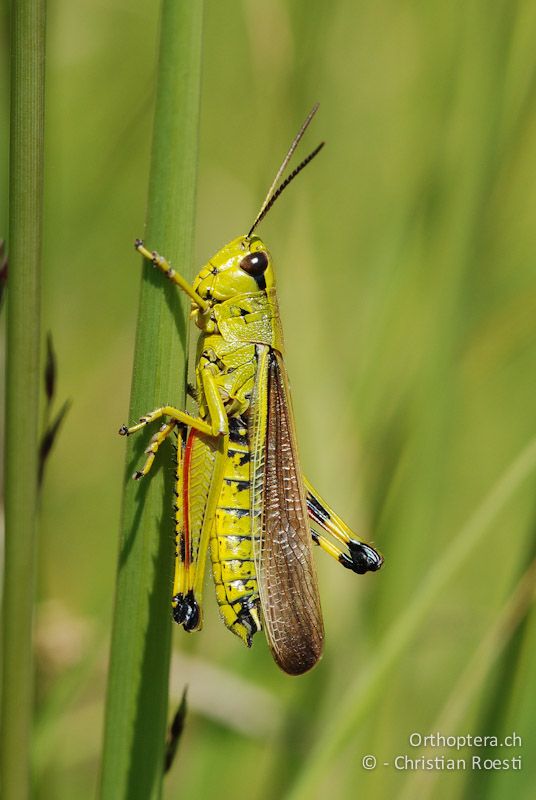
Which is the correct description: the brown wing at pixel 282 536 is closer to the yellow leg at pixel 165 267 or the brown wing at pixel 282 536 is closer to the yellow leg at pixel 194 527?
the yellow leg at pixel 194 527

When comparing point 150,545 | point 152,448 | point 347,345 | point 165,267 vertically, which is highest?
point 347,345

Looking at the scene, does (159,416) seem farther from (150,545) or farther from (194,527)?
(194,527)

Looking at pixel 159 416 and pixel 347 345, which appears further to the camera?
pixel 347 345

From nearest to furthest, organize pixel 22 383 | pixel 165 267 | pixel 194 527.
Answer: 1. pixel 22 383
2. pixel 165 267
3. pixel 194 527

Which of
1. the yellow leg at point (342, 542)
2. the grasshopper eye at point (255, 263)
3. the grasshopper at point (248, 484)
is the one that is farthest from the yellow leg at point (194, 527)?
the grasshopper eye at point (255, 263)

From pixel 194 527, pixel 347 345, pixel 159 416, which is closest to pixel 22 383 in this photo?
pixel 159 416

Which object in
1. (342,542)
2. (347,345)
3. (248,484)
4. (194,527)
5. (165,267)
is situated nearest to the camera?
(165,267)

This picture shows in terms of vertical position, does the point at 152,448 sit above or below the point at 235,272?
below

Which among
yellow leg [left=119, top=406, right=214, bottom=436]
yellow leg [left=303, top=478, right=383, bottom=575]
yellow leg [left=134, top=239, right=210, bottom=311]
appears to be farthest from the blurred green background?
yellow leg [left=134, top=239, right=210, bottom=311]
